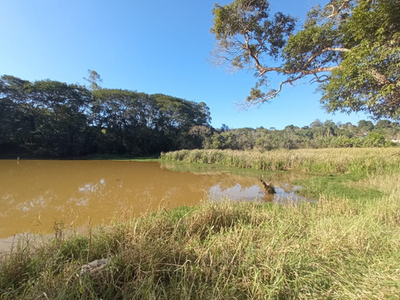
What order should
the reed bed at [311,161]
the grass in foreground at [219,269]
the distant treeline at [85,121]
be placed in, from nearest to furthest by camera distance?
the grass in foreground at [219,269] → the reed bed at [311,161] → the distant treeline at [85,121]

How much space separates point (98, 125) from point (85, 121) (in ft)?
6.04

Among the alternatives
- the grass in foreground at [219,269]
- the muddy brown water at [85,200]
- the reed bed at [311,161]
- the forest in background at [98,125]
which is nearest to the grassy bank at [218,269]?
the grass in foreground at [219,269]

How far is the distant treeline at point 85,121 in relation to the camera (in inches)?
733

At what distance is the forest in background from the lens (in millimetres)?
18703

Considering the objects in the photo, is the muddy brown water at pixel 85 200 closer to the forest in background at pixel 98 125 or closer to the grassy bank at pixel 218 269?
the grassy bank at pixel 218 269

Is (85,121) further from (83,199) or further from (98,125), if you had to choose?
(83,199)

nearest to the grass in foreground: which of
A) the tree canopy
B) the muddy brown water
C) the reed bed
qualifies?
the muddy brown water

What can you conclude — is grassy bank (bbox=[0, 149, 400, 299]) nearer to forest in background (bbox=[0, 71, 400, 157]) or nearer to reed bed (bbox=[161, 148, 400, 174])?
reed bed (bbox=[161, 148, 400, 174])

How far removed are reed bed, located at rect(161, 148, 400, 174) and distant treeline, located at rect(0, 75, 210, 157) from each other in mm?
11559

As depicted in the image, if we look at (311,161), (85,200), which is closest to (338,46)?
(311,161)

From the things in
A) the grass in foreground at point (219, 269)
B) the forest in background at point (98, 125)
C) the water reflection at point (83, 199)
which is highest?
the forest in background at point (98, 125)

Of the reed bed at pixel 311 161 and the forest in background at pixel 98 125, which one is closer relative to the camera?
the reed bed at pixel 311 161

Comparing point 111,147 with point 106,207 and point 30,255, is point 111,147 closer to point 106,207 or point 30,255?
point 106,207

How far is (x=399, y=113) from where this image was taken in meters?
6.79
